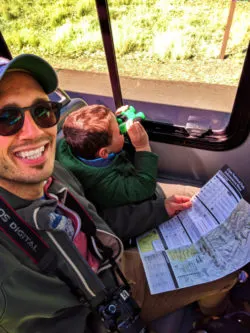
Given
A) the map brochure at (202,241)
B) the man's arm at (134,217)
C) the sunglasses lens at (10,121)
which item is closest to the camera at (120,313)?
the map brochure at (202,241)

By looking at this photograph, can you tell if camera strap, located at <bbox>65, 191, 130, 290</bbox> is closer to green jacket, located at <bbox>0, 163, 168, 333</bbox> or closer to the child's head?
green jacket, located at <bbox>0, 163, 168, 333</bbox>

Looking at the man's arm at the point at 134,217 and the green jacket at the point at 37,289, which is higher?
the green jacket at the point at 37,289

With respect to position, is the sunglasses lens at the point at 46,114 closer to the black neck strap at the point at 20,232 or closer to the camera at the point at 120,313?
the black neck strap at the point at 20,232

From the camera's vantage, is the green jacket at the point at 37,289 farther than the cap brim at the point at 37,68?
No

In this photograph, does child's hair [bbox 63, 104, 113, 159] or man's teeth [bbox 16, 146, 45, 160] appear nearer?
man's teeth [bbox 16, 146, 45, 160]

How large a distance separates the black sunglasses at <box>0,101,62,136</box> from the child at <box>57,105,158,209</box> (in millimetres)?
427

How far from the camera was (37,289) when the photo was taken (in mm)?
1084

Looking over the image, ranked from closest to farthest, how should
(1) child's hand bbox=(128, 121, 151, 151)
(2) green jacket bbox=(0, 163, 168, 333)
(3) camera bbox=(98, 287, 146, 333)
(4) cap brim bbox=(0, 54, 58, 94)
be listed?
(2) green jacket bbox=(0, 163, 168, 333) → (4) cap brim bbox=(0, 54, 58, 94) → (3) camera bbox=(98, 287, 146, 333) → (1) child's hand bbox=(128, 121, 151, 151)

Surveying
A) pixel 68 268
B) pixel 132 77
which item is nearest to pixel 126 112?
pixel 132 77

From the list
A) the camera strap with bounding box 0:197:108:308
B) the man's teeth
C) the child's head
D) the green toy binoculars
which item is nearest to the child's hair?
the child's head

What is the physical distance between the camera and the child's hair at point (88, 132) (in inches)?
65.9

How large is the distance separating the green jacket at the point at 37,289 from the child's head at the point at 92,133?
10.2 inches

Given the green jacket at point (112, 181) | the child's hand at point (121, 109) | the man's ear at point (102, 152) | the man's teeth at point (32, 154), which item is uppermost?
the man's teeth at point (32, 154)

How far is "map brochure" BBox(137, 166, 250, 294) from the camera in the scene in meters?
1.54
